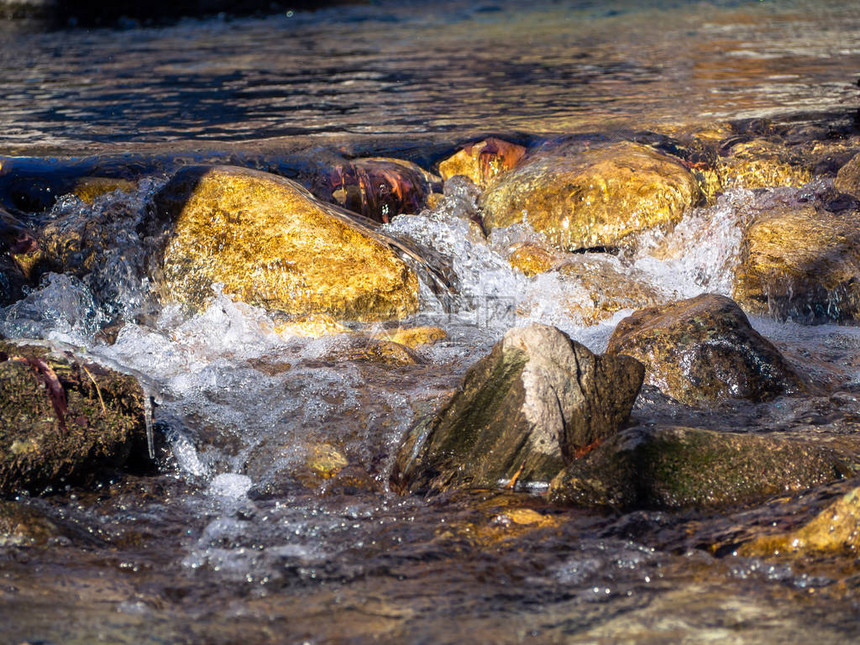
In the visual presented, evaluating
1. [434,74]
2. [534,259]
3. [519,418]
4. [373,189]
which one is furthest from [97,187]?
[434,74]

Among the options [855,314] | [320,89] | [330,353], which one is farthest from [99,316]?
[320,89]

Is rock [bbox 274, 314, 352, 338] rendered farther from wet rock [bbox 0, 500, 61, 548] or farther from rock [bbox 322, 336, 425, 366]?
wet rock [bbox 0, 500, 61, 548]

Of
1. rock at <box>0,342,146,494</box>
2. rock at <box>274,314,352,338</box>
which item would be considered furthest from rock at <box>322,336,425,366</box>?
rock at <box>0,342,146,494</box>

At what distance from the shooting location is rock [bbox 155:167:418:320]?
505cm

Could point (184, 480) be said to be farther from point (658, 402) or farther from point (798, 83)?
point (798, 83)

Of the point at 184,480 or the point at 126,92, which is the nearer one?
the point at 184,480

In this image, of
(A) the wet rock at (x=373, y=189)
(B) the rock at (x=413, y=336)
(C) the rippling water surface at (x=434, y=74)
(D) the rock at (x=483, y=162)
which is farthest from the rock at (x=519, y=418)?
(C) the rippling water surface at (x=434, y=74)

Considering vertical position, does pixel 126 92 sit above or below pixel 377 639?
above

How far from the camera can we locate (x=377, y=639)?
2.02m

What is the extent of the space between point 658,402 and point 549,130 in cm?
447

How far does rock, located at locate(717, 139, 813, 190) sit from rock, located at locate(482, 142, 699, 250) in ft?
1.79

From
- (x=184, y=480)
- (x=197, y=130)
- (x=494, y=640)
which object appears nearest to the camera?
(x=494, y=640)

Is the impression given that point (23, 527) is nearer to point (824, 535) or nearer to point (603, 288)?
point (824, 535)

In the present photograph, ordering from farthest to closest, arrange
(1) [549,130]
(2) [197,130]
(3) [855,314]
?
(2) [197,130] < (1) [549,130] < (3) [855,314]
